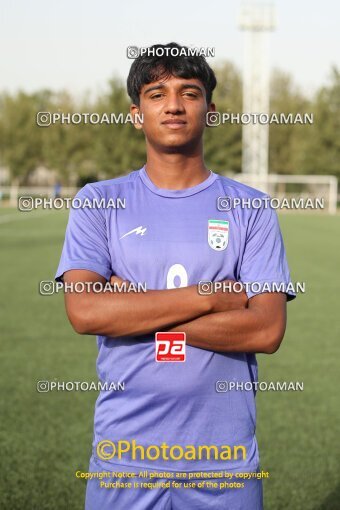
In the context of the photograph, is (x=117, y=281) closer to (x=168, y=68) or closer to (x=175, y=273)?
(x=175, y=273)

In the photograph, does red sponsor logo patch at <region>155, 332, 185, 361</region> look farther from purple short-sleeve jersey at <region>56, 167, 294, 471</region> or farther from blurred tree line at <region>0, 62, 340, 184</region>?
→ blurred tree line at <region>0, 62, 340, 184</region>

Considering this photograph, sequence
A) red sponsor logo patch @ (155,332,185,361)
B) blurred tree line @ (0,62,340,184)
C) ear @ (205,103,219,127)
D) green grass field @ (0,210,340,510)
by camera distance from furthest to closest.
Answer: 1. blurred tree line @ (0,62,340,184)
2. green grass field @ (0,210,340,510)
3. ear @ (205,103,219,127)
4. red sponsor logo patch @ (155,332,185,361)

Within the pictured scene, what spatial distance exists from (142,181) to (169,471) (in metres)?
0.89

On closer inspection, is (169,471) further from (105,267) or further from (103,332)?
(105,267)

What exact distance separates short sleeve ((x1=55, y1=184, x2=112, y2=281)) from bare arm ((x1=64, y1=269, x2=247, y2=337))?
1.0 inches

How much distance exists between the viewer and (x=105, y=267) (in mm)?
2842

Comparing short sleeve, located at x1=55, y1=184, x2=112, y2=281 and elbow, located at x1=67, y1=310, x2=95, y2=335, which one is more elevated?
short sleeve, located at x1=55, y1=184, x2=112, y2=281

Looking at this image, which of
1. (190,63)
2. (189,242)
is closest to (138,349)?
(189,242)

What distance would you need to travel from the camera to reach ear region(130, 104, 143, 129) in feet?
9.82

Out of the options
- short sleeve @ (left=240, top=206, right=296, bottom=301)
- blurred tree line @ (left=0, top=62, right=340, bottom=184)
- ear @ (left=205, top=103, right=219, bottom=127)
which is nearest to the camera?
short sleeve @ (left=240, top=206, right=296, bottom=301)

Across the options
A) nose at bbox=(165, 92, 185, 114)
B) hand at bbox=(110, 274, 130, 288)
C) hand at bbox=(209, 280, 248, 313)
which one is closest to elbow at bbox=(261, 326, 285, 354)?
hand at bbox=(209, 280, 248, 313)

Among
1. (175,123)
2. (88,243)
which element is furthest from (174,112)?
(88,243)

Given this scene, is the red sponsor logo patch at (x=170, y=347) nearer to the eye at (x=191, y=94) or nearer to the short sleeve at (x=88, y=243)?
the short sleeve at (x=88, y=243)

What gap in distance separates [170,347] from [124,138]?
54.1 meters
